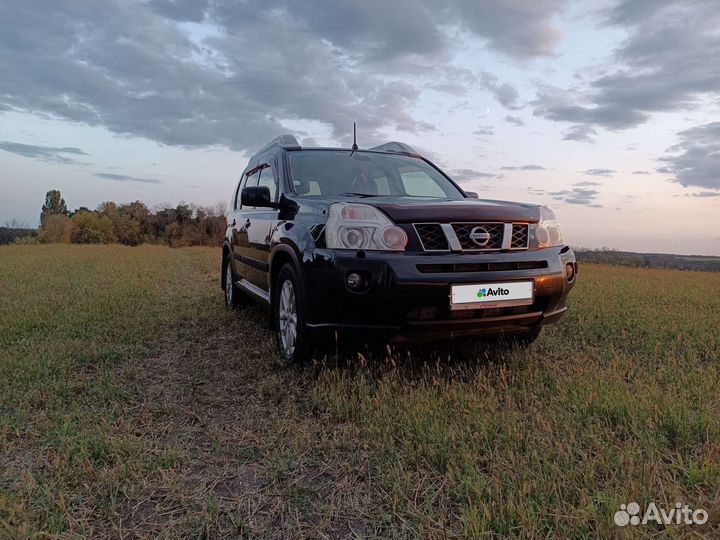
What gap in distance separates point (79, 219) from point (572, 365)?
247ft

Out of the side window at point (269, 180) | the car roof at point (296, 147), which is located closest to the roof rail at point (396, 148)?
the car roof at point (296, 147)

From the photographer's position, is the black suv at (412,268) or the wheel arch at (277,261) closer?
the black suv at (412,268)

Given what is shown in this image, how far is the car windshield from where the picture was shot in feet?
14.2

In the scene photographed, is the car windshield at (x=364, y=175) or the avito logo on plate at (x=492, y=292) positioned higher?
the car windshield at (x=364, y=175)

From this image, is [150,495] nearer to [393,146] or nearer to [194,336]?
[194,336]

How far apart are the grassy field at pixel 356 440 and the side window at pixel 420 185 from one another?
1498 mm

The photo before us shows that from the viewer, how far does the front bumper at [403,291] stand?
3008 mm

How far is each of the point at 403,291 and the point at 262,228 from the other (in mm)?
2058

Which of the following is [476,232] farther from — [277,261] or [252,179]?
[252,179]

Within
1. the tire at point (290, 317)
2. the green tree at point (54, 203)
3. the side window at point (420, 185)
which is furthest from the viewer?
the green tree at point (54, 203)

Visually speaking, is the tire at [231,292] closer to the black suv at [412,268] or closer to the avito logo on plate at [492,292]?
the black suv at [412,268]

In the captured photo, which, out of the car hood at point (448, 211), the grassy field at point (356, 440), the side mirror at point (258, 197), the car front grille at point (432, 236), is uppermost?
the side mirror at point (258, 197)

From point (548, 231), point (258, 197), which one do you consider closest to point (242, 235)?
point (258, 197)

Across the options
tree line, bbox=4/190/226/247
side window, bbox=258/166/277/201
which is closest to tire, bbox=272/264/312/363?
side window, bbox=258/166/277/201
